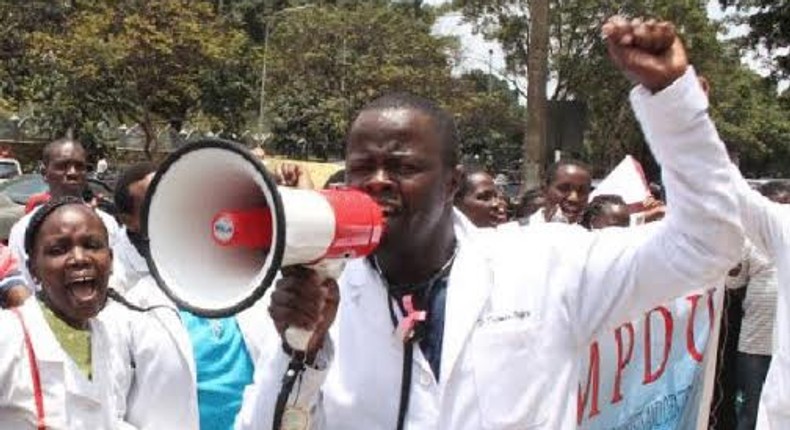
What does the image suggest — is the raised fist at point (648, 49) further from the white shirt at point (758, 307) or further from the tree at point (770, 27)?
the tree at point (770, 27)

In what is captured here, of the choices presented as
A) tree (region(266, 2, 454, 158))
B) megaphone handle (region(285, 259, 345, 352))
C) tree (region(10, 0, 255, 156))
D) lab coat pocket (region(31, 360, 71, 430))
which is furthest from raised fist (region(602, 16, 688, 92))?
tree (region(266, 2, 454, 158))

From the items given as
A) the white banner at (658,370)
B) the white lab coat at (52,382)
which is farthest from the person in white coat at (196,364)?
the white banner at (658,370)

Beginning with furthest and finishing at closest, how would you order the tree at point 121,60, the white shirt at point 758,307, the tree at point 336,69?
the tree at point 336,69 → the tree at point 121,60 → the white shirt at point 758,307

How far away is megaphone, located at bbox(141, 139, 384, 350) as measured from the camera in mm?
1924

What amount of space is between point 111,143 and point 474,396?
30847 mm

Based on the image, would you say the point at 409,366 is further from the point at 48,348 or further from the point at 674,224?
the point at 48,348

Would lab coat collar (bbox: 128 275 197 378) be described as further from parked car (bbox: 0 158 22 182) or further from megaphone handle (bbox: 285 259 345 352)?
parked car (bbox: 0 158 22 182)

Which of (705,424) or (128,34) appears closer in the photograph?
(705,424)

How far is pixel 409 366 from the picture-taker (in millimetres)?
2270

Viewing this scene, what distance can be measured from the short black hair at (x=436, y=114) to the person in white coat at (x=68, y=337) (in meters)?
1.12

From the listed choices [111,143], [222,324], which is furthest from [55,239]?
[111,143]

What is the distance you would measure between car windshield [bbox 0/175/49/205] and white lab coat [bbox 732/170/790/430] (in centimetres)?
1299

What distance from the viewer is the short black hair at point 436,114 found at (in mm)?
2344

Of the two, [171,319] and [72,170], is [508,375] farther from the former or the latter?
[72,170]
